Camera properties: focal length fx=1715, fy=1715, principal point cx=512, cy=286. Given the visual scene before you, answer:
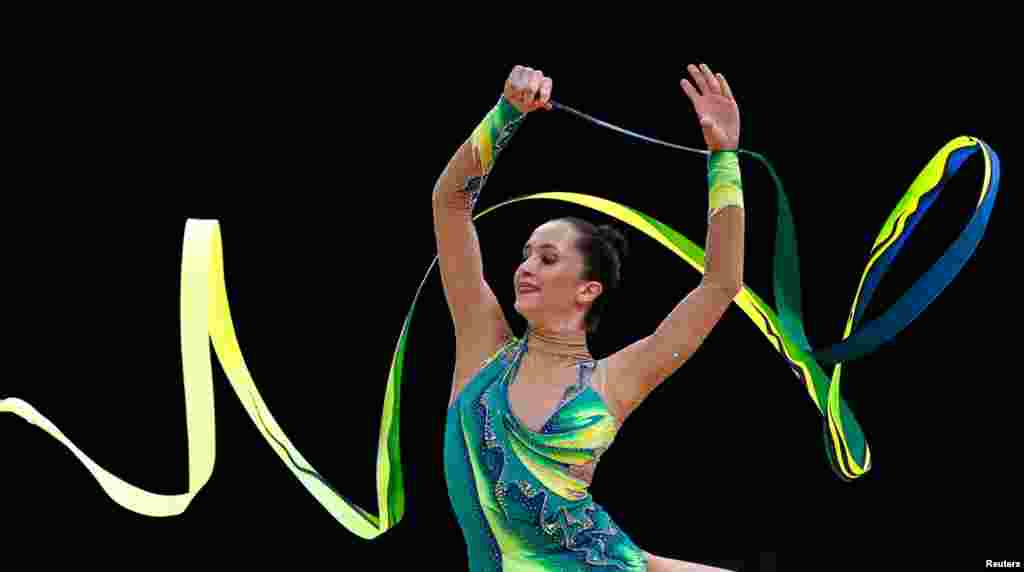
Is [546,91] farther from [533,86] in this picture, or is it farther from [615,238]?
[615,238]

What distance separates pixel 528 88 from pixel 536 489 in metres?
1.23

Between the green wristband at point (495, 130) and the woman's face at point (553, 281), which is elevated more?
the green wristband at point (495, 130)

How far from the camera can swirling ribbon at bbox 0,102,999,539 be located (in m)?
5.36

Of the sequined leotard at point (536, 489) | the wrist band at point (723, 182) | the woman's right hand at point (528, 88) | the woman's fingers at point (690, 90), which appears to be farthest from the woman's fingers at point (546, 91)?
the sequined leotard at point (536, 489)

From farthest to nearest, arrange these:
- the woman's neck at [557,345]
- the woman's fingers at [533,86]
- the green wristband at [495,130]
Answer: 1. the woman's neck at [557,345]
2. the green wristband at [495,130]
3. the woman's fingers at [533,86]

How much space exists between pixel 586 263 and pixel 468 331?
0.45m

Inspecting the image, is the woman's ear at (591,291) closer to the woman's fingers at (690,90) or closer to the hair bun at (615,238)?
the hair bun at (615,238)

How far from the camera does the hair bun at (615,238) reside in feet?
18.3

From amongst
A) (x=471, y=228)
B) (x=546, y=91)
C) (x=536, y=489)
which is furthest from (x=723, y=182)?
(x=536, y=489)

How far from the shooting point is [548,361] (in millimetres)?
5438

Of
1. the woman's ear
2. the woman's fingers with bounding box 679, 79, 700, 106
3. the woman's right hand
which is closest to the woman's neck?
the woman's ear

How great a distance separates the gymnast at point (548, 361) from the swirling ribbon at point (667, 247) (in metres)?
0.27

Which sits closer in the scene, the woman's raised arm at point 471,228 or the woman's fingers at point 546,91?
the woman's fingers at point 546,91

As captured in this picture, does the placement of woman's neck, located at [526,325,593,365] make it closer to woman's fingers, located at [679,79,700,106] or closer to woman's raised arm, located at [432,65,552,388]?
woman's raised arm, located at [432,65,552,388]
